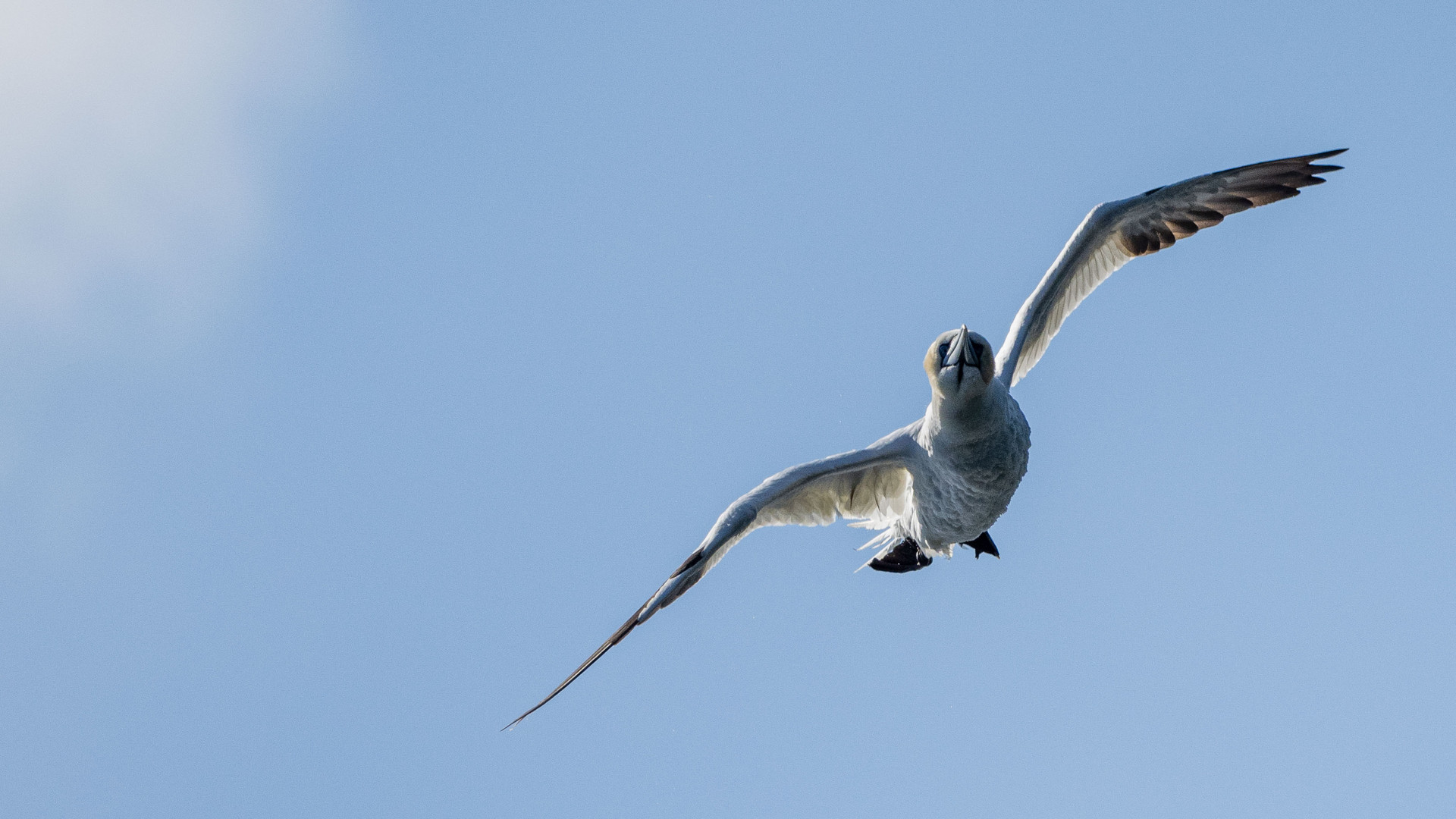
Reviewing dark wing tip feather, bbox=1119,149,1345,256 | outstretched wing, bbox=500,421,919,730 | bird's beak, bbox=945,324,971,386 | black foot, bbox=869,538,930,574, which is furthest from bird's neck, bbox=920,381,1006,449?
dark wing tip feather, bbox=1119,149,1345,256

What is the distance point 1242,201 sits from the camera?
503 inches


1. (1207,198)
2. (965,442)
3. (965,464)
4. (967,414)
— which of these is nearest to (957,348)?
(967,414)

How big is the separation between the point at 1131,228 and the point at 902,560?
14.5 feet

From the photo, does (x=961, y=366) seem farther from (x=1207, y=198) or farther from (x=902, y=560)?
(x=1207, y=198)

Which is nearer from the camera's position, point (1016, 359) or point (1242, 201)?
point (1016, 359)

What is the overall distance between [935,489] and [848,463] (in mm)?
877

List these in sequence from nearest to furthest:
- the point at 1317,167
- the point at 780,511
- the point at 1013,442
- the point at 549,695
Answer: the point at 549,695
the point at 1013,442
the point at 780,511
the point at 1317,167

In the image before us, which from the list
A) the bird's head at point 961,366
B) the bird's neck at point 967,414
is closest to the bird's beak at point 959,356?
the bird's head at point 961,366

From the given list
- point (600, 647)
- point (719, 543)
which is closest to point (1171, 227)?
point (719, 543)

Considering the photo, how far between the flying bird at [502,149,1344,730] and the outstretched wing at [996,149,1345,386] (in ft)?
0.04

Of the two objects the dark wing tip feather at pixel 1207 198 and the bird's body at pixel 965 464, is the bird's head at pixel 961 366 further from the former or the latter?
the dark wing tip feather at pixel 1207 198

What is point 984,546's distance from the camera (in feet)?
43.3

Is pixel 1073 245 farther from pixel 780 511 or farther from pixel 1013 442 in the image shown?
pixel 780 511

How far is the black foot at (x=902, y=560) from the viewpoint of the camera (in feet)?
42.5
